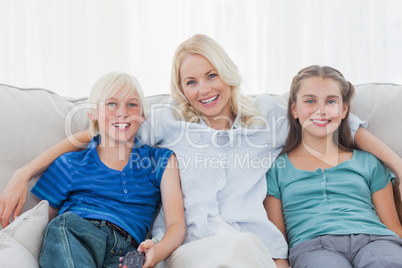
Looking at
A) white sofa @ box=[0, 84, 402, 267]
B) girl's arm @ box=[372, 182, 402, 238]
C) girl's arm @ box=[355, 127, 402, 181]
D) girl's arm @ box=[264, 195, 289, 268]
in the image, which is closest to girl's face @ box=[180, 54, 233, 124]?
white sofa @ box=[0, 84, 402, 267]

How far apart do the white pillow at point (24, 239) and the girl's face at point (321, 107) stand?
91cm

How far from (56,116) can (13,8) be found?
1089mm

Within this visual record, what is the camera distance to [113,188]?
4.30ft

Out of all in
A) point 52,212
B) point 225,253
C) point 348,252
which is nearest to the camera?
point 225,253

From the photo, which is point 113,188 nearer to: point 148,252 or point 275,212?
point 148,252

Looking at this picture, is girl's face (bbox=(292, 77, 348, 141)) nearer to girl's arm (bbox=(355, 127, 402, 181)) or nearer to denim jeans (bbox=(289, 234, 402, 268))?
girl's arm (bbox=(355, 127, 402, 181))

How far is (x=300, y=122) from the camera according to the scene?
1460 mm

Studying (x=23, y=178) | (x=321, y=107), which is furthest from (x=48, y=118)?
(x=321, y=107)

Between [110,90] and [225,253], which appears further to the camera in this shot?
[110,90]

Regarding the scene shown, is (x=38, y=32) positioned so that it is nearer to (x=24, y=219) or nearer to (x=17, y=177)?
(x=17, y=177)

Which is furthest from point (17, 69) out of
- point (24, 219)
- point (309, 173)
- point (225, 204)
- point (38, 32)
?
point (309, 173)

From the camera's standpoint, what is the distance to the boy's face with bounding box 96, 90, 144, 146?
54.4 inches

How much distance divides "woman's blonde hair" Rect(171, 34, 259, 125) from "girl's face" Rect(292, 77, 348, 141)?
178 millimetres

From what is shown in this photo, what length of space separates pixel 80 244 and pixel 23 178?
0.35 m
